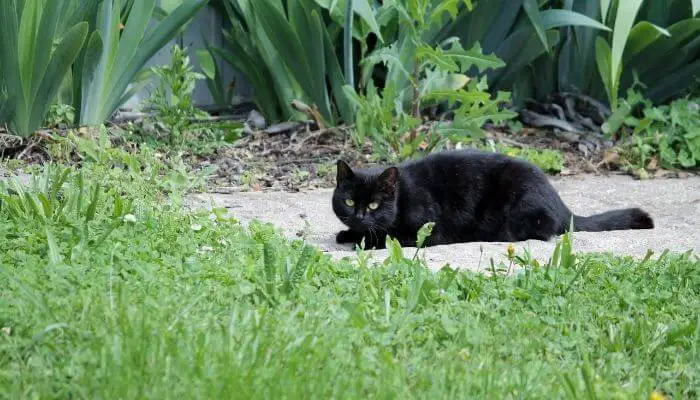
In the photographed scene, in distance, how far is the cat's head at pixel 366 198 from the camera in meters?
4.70

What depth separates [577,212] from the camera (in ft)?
18.1

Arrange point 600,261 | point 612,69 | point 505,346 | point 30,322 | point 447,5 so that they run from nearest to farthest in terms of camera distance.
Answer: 1. point 30,322
2. point 505,346
3. point 600,261
4. point 447,5
5. point 612,69

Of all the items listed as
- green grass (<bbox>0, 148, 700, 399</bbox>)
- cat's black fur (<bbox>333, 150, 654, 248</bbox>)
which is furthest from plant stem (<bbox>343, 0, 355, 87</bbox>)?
green grass (<bbox>0, 148, 700, 399</bbox>)

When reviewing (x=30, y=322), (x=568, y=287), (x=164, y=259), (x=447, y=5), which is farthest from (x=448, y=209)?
(x=30, y=322)

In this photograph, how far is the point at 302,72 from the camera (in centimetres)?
661

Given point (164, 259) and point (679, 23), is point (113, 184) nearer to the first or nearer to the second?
point (164, 259)

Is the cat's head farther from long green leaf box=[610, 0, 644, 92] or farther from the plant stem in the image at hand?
long green leaf box=[610, 0, 644, 92]

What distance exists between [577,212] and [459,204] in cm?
96

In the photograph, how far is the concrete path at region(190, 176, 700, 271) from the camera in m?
4.20

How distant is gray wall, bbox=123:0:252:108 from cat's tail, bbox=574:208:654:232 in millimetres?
3421

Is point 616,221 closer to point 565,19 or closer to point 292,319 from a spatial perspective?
point 565,19

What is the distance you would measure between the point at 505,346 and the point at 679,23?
469 cm

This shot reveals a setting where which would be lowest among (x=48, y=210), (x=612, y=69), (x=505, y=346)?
(x=505, y=346)

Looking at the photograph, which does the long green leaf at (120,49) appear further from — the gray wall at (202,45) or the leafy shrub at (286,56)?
the gray wall at (202,45)
